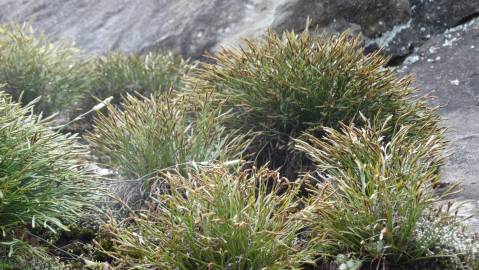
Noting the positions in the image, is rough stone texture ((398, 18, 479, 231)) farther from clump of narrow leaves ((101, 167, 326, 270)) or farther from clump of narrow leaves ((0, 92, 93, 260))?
clump of narrow leaves ((0, 92, 93, 260))

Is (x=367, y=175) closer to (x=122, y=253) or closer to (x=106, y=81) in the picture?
(x=122, y=253)

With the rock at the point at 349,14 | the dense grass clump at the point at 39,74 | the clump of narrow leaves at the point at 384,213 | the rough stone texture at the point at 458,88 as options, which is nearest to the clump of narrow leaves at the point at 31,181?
the clump of narrow leaves at the point at 384,213

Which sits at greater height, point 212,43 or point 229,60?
point 229,60

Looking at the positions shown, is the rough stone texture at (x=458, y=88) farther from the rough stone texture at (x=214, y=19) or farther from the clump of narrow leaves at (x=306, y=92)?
the clump of narrow leaves at (x=306, y=92)

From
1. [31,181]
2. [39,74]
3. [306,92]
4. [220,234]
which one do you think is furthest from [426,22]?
[31,181]

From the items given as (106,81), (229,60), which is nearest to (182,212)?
(229,60)

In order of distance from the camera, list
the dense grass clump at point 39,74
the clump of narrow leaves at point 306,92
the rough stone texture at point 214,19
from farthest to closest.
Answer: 1. the rough stone texture at point 214,19
2. the dense grass clump at point 39,74
3. the clump of narrow leaves at point 306,92
